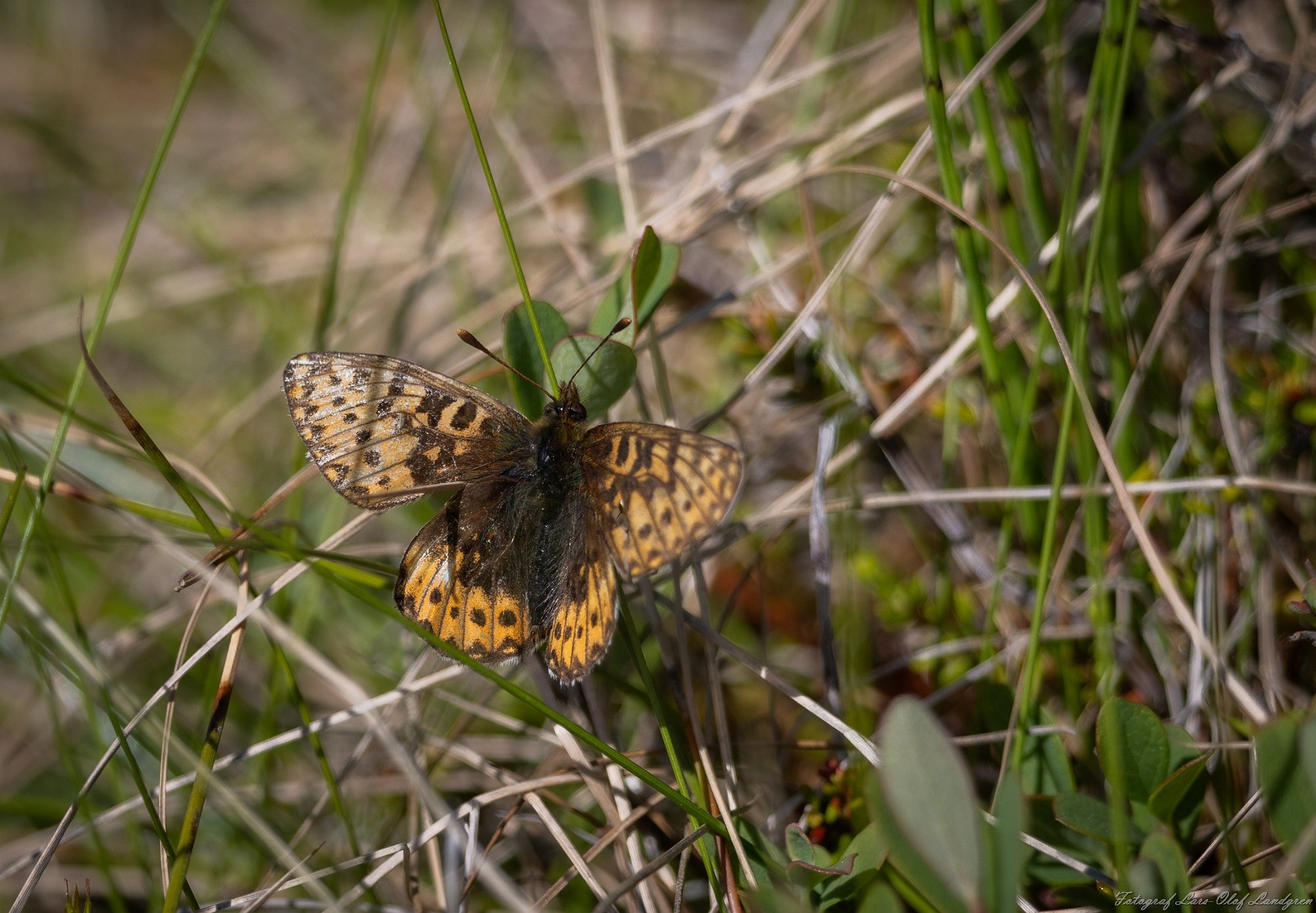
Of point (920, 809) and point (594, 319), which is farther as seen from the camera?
point (594, 319)

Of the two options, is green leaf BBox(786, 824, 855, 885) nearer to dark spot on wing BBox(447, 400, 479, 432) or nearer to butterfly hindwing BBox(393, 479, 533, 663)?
butterfly hindwing BBox(393, 479, 533, 663)

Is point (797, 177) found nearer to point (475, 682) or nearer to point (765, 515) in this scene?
point (765, 515)

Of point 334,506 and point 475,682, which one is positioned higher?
point 334,506

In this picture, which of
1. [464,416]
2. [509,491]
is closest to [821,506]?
[509,491]

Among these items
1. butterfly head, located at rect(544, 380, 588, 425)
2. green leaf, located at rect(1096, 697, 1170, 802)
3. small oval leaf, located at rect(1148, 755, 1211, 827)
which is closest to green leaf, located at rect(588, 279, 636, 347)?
butterfly head, located at rect(544, 380, 588, 425)

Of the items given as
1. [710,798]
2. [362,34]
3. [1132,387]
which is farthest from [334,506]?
[362,34]

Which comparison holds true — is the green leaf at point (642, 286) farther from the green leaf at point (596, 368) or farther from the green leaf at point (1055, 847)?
the green leaf at point (1055, 847)

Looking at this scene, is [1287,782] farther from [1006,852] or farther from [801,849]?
[801,849]
